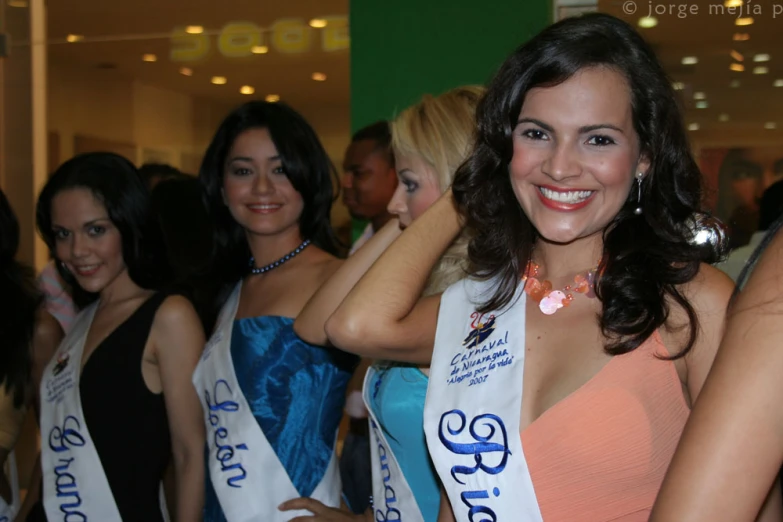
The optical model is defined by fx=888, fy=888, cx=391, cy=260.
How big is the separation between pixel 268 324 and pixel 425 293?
0.47 m

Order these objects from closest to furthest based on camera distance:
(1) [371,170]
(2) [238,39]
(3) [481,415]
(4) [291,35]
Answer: (3) [481,415]
(1) [371,170]
(4) [291,35]
(2) [238,39]

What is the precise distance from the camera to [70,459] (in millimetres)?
2285

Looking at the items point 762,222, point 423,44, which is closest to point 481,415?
point 762,222

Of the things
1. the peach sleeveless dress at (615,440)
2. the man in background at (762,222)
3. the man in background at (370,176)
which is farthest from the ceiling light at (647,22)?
the peach sleeveless dress at (615,440)

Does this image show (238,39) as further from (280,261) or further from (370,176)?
(280,261)

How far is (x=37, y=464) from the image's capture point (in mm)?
2457

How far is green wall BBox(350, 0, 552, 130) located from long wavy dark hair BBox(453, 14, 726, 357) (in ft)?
6.25

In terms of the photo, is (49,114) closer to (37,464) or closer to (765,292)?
(37,464)

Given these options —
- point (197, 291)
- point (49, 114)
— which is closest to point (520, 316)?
point (197, 291)

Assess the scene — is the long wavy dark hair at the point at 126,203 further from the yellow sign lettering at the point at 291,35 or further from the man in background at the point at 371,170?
the yellow sign lettering at the point at 291,35

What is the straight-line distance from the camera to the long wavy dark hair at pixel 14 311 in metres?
2.47

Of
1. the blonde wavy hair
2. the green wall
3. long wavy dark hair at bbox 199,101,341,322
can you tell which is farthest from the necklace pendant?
the green wall

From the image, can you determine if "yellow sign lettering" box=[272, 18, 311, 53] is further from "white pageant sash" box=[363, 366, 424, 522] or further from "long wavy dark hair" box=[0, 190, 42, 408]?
"white pageant sash" box=[363, 366, 424, 522]

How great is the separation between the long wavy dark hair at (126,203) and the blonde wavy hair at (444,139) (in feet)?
2.82
